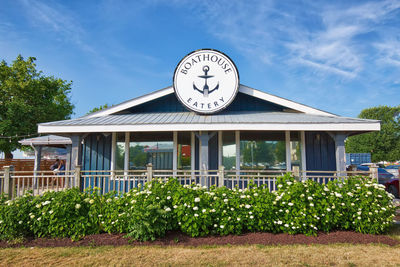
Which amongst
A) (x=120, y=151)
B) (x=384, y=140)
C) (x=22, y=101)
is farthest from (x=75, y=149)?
(x=384, y=140)

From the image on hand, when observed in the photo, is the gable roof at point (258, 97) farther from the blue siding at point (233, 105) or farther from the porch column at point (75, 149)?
the porch column at point (75, 149)

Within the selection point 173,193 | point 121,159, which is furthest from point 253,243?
point 121,159

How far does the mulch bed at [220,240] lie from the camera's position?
477cm

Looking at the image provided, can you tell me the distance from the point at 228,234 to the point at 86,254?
8.83 ft

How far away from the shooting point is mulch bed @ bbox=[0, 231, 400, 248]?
4.77 metres

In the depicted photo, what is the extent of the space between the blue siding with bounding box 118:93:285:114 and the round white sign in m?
1.07

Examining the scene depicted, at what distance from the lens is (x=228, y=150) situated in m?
9.38

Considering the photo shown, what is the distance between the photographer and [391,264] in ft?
13.0

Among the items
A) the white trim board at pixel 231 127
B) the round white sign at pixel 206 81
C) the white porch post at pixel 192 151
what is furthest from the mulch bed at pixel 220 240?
the round white sign at pixel 206 81

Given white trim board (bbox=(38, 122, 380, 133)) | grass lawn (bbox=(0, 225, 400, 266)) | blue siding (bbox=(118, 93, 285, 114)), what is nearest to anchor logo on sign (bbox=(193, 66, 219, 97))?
blue siding (bbox=(118, 93, 285, 114))

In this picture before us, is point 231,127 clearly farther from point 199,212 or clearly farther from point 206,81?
point 199,212

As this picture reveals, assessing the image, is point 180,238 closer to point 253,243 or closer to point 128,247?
point 128,247

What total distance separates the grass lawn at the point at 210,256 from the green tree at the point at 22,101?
19.2 m

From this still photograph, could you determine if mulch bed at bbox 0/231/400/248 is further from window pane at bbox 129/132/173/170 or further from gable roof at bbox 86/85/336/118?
gable roof at bbox 86/85/336/118
